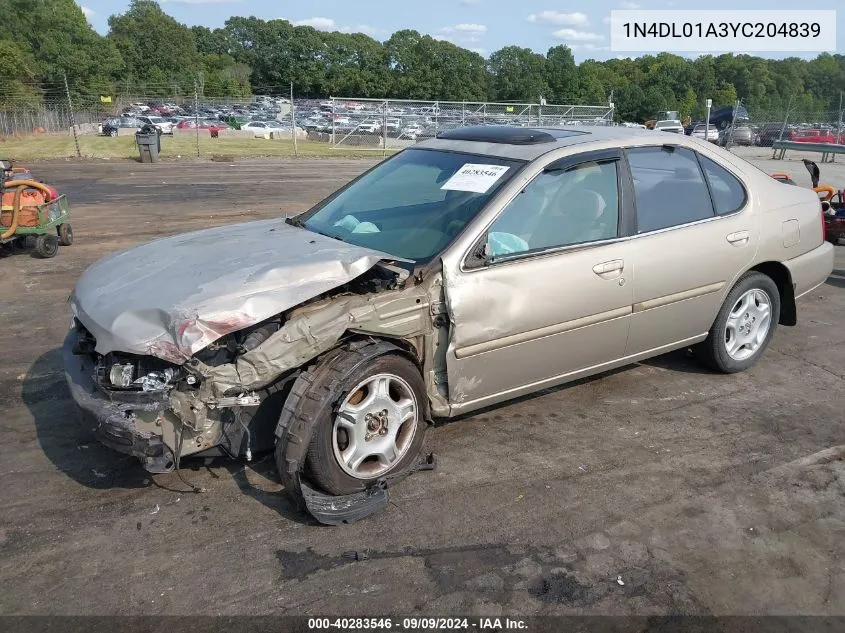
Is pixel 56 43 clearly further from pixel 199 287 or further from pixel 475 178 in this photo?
pixel 199 287

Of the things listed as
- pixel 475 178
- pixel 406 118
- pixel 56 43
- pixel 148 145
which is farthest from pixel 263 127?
pixel 56 43

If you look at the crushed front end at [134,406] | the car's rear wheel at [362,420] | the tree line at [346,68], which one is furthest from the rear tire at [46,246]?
the tree line at [346,68]

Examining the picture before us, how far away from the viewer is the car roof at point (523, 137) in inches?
165

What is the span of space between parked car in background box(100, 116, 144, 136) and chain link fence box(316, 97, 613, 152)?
1112cm

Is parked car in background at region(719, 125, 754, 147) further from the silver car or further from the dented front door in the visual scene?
the dented front door

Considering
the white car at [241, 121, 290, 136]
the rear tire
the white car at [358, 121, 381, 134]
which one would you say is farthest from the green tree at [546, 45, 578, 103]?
the rear tire

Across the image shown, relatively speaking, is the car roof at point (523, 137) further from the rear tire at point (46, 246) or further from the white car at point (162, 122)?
the white car at point (162, 122)

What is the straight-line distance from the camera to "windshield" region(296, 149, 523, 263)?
3.86 meters

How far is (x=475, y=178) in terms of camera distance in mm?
4086

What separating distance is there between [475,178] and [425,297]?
0.98 m

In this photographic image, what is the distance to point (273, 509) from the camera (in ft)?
11.0

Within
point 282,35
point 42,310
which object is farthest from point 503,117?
point 282,35

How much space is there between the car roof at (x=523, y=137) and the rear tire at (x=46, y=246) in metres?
5.89

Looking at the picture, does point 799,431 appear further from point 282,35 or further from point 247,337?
point 282,35
